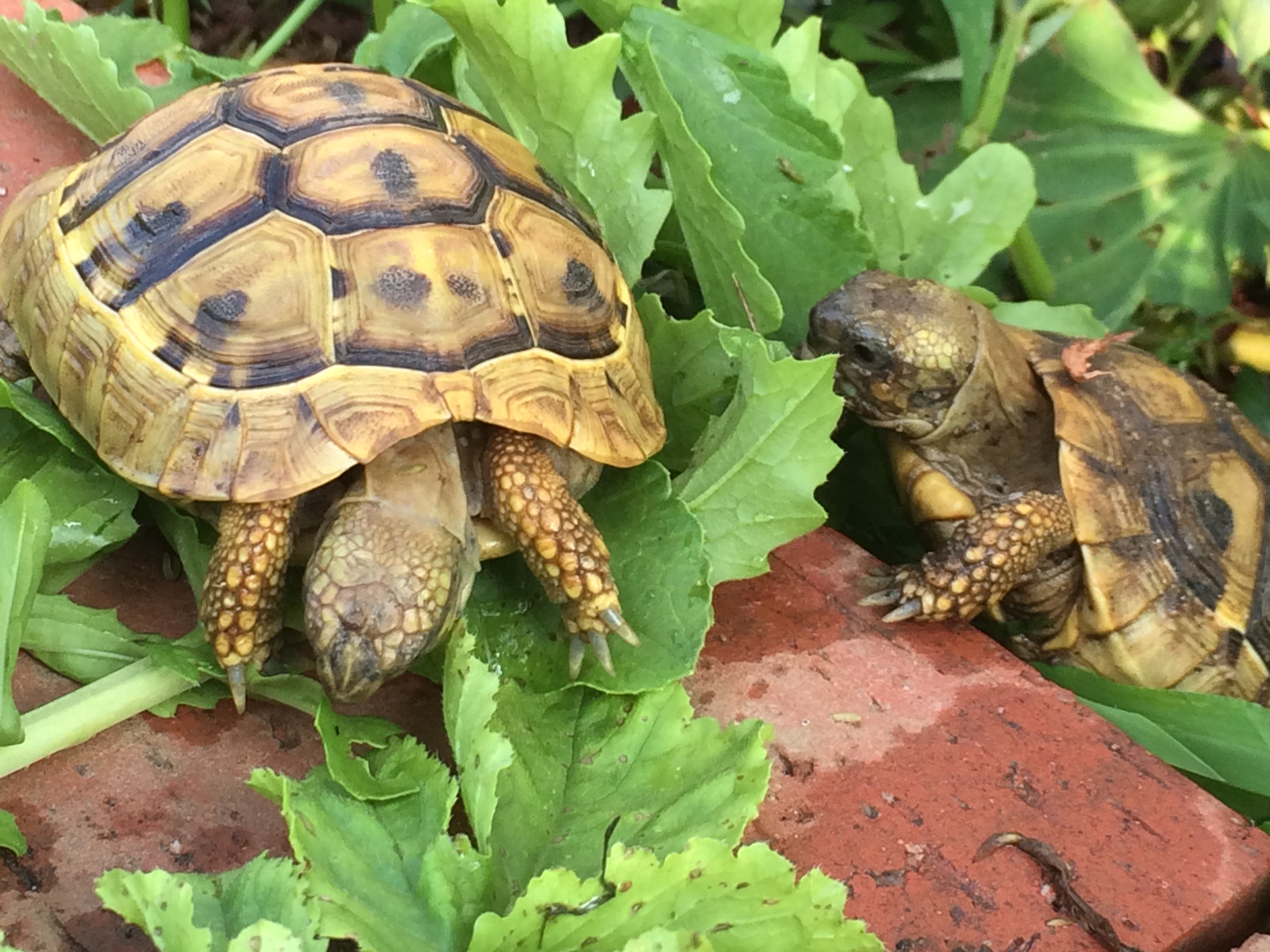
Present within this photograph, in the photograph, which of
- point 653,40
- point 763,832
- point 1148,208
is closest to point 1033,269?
point 1148,208

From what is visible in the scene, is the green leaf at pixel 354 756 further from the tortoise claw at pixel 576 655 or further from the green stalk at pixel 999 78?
the green stalk at pixel 999 78

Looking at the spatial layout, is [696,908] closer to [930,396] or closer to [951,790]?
[951,790]

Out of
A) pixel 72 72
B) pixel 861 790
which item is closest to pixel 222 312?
pixel 72 72

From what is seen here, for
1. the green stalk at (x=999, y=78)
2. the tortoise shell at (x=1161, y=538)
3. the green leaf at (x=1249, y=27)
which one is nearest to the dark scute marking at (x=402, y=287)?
the tortoise shell at (x=1161, y=538)

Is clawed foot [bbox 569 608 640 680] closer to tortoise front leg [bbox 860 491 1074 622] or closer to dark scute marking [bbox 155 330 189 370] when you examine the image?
tortoise front leg [bbox 860 491 1074 622]

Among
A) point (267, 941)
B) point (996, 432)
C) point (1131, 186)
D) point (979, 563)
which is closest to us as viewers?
point (267, 941)
